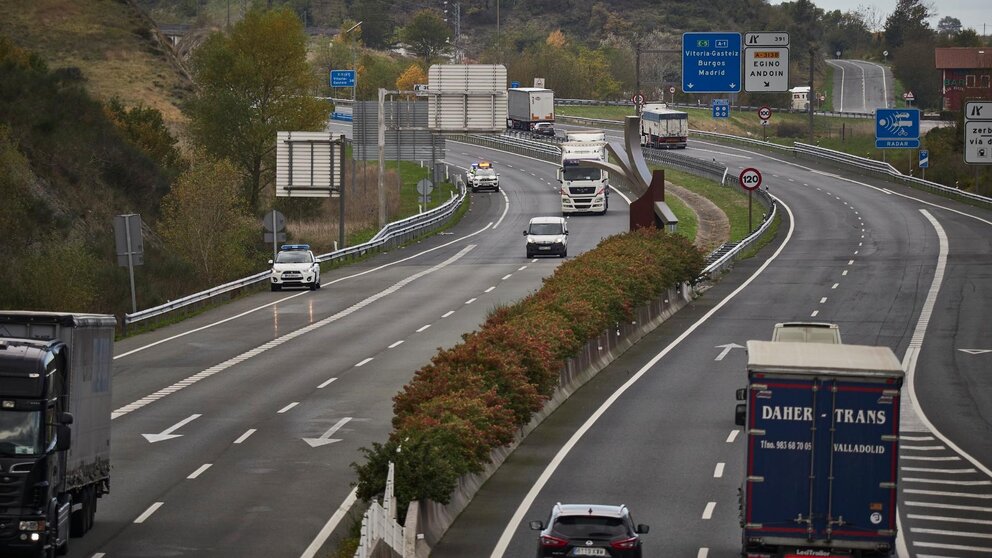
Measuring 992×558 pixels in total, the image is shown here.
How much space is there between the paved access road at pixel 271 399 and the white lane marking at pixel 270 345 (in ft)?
0.20

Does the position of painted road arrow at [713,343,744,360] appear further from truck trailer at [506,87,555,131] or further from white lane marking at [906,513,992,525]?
truck trailer at [506,87,555,131]

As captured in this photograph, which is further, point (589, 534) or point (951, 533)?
point (951, 533)

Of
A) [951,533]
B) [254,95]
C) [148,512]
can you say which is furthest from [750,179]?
[148,512]

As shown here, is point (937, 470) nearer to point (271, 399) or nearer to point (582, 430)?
point (582, 430)

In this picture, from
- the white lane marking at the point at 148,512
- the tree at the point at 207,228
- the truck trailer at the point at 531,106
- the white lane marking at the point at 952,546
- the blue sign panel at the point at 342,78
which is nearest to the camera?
the white lane marking at the point at 952,546

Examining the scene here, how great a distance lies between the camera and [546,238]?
67.4m

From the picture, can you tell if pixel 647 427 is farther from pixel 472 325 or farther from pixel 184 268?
pixel 184 268

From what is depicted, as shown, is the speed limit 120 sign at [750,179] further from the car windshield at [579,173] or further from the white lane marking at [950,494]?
the white lane marking at [950,494]

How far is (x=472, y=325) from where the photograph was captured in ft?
151

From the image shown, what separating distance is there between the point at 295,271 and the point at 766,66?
19030mm

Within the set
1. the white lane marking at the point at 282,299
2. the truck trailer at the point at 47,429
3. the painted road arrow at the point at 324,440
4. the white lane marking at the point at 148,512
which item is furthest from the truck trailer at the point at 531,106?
the truck trailer at the point at 47,429

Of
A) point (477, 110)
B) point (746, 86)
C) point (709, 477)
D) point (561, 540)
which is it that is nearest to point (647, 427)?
point (709, 477)

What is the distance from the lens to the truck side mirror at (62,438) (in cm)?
1941

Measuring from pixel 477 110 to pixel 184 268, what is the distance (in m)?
22.2
